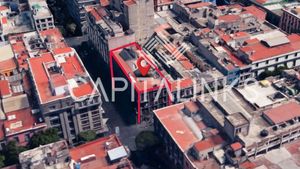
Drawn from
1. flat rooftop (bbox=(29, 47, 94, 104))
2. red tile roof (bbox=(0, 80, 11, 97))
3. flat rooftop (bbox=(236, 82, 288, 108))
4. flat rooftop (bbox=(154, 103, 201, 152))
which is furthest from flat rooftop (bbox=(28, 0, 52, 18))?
flat rooftop (bbox=(236, 82, 288, 108))

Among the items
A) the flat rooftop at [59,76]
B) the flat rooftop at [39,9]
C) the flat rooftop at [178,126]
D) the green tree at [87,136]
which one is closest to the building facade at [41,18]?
the flat rooftop at [39,9]

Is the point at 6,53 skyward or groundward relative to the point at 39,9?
groundward

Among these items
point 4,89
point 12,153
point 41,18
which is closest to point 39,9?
point 41,18

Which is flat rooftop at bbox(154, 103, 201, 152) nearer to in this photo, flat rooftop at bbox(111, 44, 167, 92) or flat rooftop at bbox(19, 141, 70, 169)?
flat rooftop at bbox(111, 44, 167, 92)

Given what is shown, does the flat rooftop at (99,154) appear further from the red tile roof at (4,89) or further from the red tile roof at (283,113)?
the red tile roof at (283,113)

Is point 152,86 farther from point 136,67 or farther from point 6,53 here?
point 6,53

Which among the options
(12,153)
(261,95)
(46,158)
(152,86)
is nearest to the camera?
(46,158)

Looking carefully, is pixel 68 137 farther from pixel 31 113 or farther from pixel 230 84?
pixel 230 84
